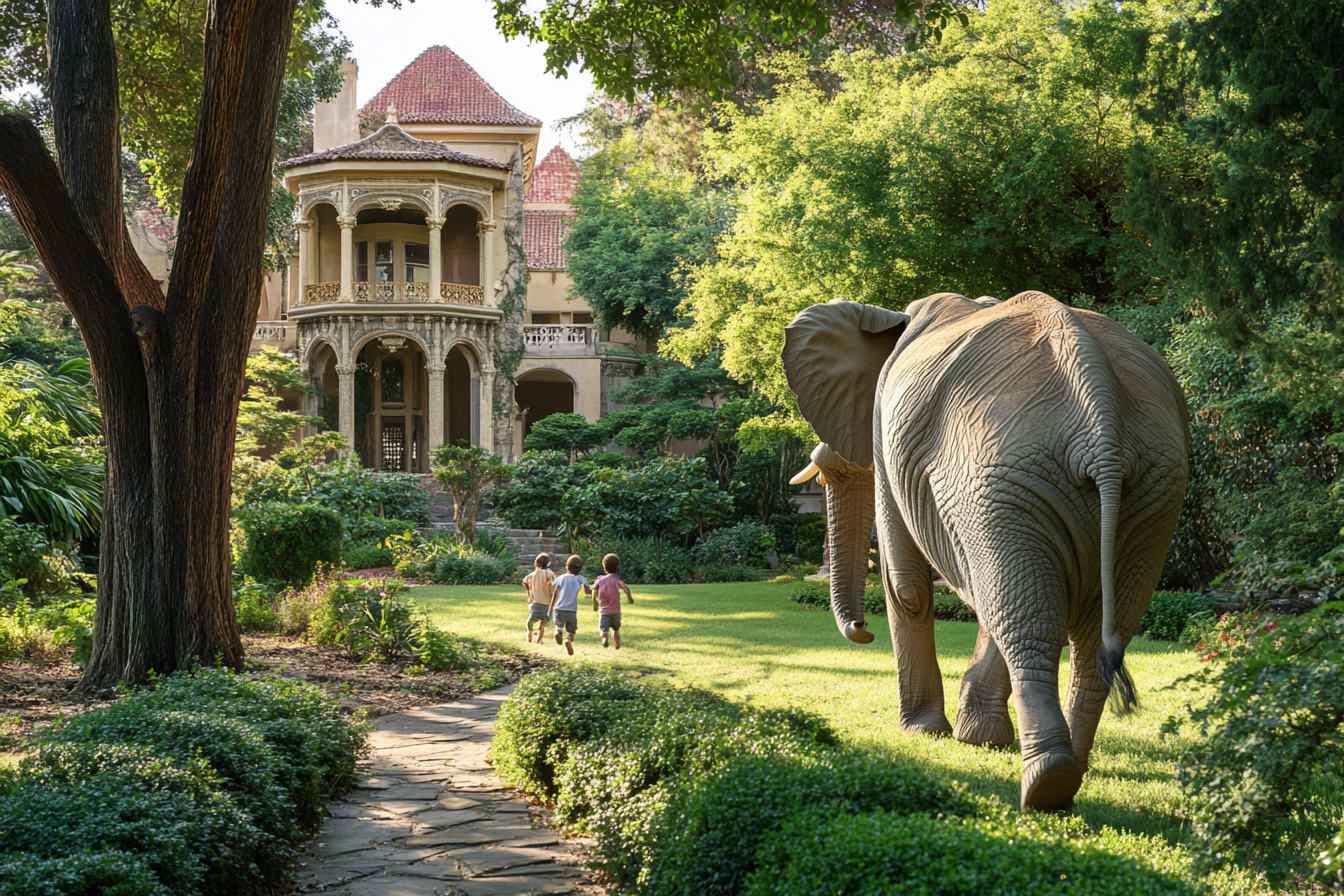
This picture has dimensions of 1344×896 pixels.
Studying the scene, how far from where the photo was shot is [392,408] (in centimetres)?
3612

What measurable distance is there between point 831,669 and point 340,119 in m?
29.6

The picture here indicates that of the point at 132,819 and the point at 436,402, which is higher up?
the point at 436,402

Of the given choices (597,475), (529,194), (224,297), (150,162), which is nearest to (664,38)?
(224,297)

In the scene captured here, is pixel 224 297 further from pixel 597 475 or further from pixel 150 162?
pixel 597 475

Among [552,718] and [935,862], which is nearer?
[935,862]

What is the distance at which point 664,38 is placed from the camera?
11297 millimetres

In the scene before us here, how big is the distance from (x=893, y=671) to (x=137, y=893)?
750cm

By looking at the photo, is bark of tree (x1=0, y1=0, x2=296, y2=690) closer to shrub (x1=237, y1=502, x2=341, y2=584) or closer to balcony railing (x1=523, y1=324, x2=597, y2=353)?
shrub (x1=237, y1=502, x2=341, y2=584)

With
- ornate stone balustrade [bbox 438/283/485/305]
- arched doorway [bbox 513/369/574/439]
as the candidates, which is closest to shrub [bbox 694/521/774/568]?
ornate stone balustrade [bbox 438/283/485/305]

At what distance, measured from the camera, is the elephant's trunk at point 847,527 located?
7.78m

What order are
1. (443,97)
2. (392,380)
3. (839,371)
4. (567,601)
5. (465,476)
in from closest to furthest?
(839,371), (567,601), (465,476), (392,380), (443,97)

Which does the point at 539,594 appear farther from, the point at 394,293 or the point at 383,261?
the point at 383,261

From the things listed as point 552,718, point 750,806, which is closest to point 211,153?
point 552,718

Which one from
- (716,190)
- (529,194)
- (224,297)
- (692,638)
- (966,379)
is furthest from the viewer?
(529,194)
